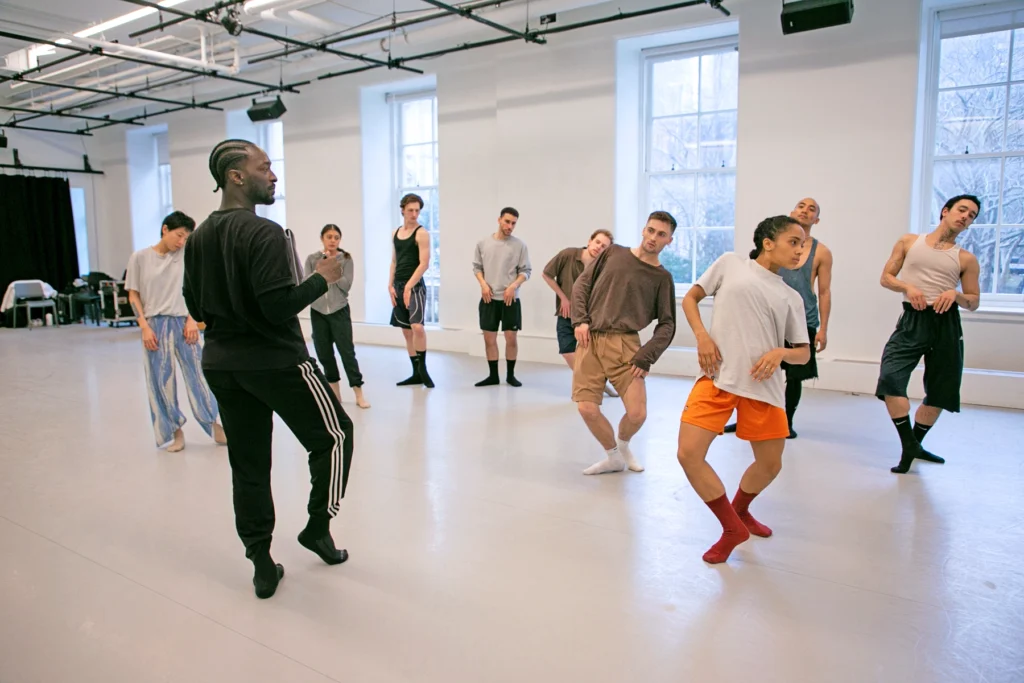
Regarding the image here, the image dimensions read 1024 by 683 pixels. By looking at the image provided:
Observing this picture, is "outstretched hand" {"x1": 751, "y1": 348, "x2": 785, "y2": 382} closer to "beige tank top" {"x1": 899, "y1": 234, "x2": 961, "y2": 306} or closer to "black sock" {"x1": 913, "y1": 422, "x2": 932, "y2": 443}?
"beige tank top" {"x1": 899, "y1": 234, "x2": 961, "y2": 306}

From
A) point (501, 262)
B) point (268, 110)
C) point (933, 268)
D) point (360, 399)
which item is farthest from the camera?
point (268, 110)

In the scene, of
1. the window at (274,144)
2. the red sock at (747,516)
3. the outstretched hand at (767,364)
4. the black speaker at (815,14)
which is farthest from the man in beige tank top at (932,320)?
the window at (274,144)

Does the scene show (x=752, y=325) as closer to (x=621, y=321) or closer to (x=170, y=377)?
(x=621, y=321)

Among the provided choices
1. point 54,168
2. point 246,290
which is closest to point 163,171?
point 54,168

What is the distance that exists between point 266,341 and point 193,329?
2.05 m

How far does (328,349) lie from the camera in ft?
18.0

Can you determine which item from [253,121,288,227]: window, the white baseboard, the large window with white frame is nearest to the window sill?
the large window with white frame

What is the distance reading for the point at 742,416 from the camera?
2.70 m

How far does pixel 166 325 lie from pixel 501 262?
2785 mm

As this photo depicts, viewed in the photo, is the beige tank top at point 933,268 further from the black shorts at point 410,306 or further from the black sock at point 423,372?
the black sock at point 423,372

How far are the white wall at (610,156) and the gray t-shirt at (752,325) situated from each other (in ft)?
12.9

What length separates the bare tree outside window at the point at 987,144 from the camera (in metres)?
5.98

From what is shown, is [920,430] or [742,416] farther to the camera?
[920,430]

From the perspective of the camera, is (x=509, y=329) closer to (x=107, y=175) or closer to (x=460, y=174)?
(x=460, y=174)
